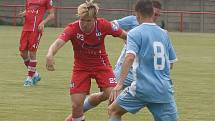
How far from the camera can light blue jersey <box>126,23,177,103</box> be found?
764cm

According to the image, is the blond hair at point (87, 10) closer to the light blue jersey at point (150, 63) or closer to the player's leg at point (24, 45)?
the light blue jersey at point (150, 63)

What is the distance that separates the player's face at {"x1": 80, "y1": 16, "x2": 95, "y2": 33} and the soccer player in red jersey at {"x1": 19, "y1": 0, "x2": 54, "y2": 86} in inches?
217

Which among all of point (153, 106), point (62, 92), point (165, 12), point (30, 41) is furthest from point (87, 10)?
point (165, 12)

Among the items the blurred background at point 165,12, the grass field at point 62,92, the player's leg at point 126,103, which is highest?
the player's leg at point 126,103

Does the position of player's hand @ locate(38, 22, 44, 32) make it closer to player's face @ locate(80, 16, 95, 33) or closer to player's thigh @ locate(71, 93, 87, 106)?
player's thigh @ locate(71, 93, 87, 106)

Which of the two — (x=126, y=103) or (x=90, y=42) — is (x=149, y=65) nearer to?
(x=126, y=103)

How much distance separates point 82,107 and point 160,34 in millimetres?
2341

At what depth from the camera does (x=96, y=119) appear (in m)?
10.8

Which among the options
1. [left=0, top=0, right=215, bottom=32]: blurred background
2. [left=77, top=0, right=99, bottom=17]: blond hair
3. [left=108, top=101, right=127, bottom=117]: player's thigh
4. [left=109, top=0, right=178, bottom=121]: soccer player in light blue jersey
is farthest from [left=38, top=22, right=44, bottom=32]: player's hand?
[left=0, top=0, right=215, bottom=32]: blurred background

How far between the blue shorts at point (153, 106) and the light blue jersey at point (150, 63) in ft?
0.25

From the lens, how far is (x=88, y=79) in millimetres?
9750

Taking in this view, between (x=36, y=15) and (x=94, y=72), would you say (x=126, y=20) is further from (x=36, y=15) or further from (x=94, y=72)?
(x=36, y=15)

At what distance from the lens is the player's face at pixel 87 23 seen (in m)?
9.24

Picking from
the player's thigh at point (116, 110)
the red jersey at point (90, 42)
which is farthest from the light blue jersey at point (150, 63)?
the red jersey at point (90, 42)
